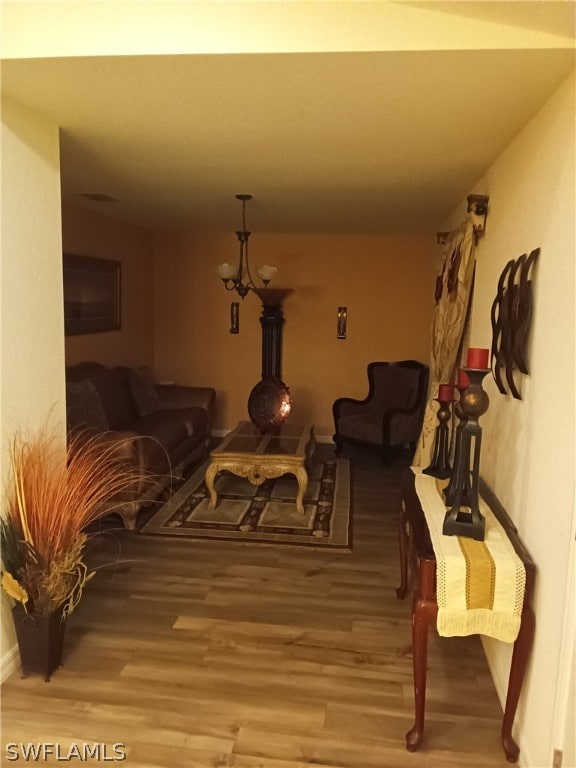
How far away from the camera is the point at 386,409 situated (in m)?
6.05

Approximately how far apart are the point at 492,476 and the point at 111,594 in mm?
2048

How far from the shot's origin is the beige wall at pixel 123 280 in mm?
4914

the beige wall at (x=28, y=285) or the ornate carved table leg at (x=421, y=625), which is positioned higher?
the beige wall at (x=28, y=285)

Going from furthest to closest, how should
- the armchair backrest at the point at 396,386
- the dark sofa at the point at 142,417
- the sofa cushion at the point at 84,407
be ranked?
1. the armchair backrest at the point at 396,386
2. the sofa cushion at the point at 84,407
3. the dark sofa at the point at 142,417

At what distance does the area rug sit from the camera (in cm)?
390

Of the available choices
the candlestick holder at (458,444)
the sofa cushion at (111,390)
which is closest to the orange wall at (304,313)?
the sofa cushion at (111,390)

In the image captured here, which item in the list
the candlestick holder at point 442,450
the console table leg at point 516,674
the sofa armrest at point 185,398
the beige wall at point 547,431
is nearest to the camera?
the beige wall at point 547,431

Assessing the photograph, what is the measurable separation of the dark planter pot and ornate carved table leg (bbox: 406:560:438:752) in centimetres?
144

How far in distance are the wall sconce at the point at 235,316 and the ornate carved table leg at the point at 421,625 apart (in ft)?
15.8

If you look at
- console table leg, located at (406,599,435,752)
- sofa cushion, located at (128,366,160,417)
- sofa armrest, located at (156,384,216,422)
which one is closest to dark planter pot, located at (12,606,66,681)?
console table leg, located at (406,599,435,752)

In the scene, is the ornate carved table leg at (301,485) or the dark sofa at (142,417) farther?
the ornate carved table leg at (301,485)

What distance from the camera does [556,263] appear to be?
1951 millimetres

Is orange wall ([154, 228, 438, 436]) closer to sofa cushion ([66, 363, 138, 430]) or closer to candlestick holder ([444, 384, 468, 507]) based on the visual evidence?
sofa cushion ([66, 363, 138, 430])

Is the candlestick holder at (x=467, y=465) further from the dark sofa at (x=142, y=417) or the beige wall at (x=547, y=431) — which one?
the dark sofa at (x=142, y=417)
